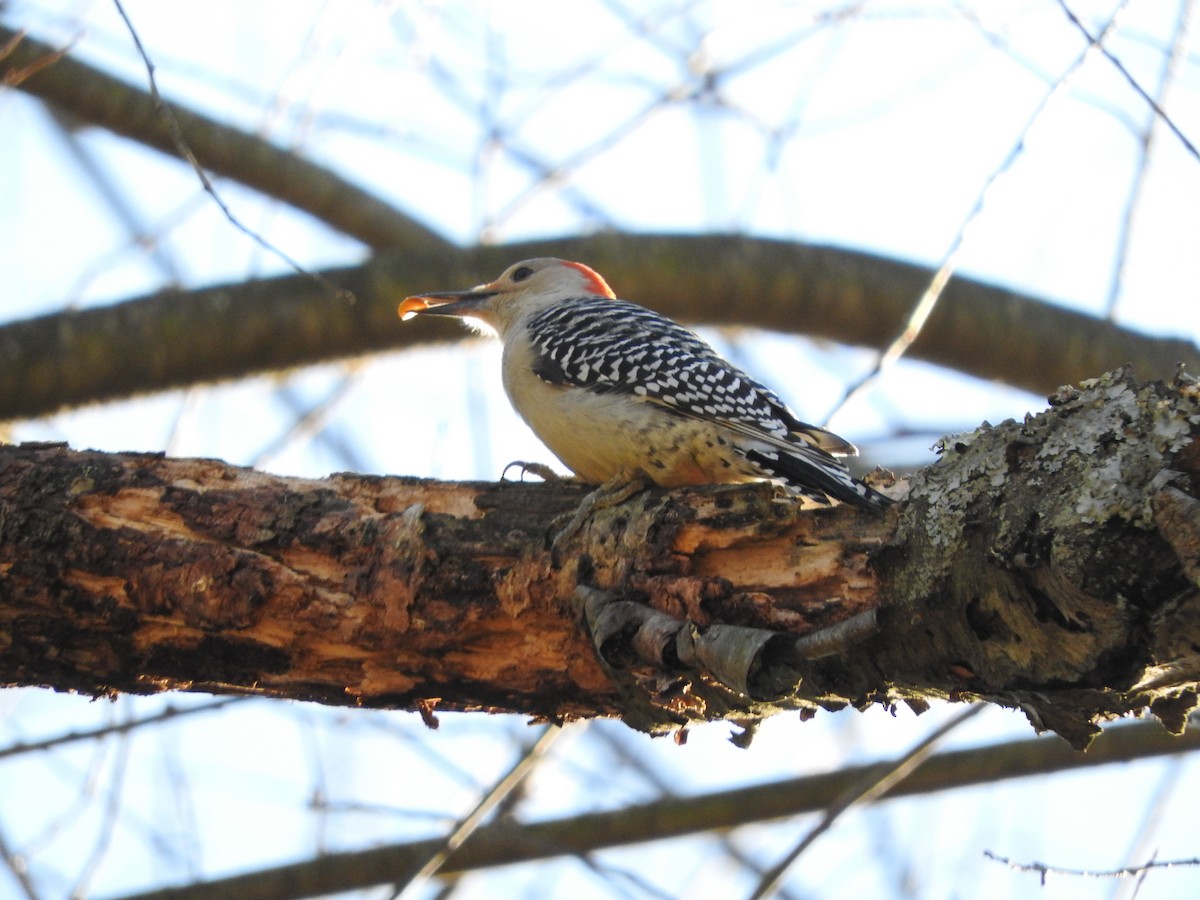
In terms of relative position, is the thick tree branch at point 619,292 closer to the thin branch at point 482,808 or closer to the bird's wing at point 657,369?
the bird's wing at point 657,369

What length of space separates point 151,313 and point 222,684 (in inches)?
94.7

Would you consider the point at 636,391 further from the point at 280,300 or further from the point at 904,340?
the point at 280,300

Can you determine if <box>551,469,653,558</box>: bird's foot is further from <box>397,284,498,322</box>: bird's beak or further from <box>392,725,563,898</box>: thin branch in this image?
<box>397,284,498,322</box>: bird's beak

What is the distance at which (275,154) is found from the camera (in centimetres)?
615

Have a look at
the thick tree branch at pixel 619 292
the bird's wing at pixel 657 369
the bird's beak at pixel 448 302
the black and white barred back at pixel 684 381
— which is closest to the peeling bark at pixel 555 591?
the black and white barred back at pixel 684 381

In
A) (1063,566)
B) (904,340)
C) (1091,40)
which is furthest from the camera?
(904,340)

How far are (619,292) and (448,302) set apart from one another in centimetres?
78

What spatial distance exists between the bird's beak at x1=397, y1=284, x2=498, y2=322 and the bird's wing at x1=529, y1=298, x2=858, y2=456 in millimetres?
401

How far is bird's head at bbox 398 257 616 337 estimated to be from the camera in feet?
18.5

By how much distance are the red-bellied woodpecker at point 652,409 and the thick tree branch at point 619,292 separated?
0.31 m

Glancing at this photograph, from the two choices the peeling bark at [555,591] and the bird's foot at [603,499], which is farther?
the bird's foot at [603,499]

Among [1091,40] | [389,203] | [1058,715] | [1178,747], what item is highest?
[389,203]

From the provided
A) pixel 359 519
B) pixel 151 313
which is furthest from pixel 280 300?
pixel 359 519

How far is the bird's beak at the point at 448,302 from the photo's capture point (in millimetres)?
5430
